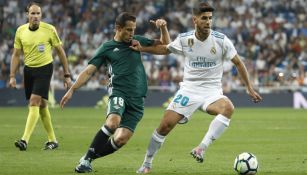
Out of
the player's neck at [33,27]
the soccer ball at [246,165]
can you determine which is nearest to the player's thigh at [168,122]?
the soccer ball at [246,165]

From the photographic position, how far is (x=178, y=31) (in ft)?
121

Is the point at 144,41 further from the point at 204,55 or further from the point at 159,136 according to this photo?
the point at 159,136

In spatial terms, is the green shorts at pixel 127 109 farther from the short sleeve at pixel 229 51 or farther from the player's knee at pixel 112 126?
the short sleeve at pixel 229 51

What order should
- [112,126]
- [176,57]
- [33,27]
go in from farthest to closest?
[176,57], [33,27], [112,126]

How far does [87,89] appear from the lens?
3447cm

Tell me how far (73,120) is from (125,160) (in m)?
11.8

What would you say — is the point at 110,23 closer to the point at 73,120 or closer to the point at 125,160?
the point at 73,120

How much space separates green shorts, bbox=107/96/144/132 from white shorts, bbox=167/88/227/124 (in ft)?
1.39

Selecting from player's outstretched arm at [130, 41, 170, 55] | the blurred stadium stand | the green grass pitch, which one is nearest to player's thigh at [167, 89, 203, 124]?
player's outstretched arm at [130, 41, 170, 55]

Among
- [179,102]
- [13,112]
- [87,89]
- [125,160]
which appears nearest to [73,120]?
[13,112]

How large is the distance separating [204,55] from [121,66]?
1.15 metres

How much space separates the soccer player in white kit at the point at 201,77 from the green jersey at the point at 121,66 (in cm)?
19

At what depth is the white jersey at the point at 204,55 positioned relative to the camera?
11.6 metres

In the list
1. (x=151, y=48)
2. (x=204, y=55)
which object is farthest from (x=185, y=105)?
(x=151, y=48)
